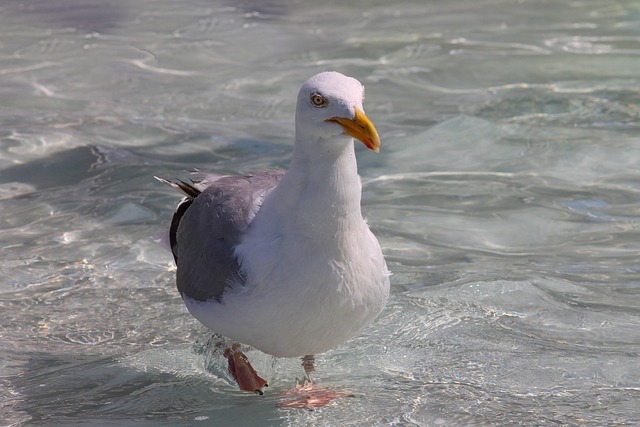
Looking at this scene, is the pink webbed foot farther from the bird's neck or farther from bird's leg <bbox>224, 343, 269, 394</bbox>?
the bird's neck

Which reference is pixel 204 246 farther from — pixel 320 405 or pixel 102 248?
pixel 102 248

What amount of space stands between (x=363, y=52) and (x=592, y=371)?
666 cm

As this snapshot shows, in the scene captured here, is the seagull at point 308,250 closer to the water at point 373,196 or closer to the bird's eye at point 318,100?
the bird's eye at point 318,100

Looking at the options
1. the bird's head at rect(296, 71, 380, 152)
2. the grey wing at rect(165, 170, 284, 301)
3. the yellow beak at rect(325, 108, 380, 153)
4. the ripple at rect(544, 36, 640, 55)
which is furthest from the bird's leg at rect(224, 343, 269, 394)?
the ripple at rect(544, 36, 640, 55)

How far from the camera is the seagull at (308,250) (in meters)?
3.73

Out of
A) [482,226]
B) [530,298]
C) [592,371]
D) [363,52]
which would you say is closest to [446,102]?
[363,52]

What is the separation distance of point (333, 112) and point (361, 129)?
0.42 ft

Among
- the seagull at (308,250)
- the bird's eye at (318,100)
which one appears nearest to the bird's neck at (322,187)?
→ the seagull at (308,250)

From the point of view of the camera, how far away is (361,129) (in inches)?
142

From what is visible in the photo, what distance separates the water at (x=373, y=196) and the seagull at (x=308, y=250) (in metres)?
0.47

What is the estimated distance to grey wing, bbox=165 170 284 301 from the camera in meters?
4.06

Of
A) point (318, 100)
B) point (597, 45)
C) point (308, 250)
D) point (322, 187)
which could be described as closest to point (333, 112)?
point (318, 100)

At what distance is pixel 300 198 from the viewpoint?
3.82 m

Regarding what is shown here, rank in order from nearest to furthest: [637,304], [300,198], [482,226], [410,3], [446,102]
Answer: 1. [300,198]
2. [637,304]
3. [482,226]
4. [446,102]
5. [410,3]
